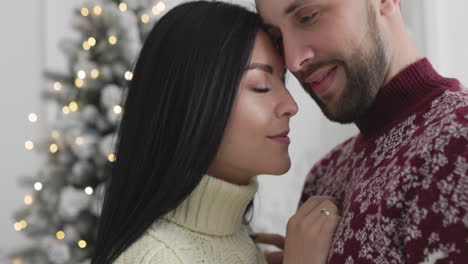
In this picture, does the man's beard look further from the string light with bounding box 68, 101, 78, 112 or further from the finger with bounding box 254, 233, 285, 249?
the string light with bounding box 68, 101, 78, 112

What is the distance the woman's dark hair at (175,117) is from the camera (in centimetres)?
115

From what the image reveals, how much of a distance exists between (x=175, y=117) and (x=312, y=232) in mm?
390

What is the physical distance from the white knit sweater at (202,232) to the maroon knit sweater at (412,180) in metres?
0.30

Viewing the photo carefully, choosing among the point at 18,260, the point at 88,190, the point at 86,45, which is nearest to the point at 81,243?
the point at 88,190

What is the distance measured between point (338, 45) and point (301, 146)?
5.26ft

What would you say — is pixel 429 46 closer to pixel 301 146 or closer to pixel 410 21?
pixel 410 21

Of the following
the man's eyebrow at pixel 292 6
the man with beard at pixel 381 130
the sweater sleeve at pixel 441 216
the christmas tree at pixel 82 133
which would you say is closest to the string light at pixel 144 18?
the christmas tree at pixel 82 133

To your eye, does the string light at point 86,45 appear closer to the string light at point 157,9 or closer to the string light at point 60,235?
the string light at point 157,9

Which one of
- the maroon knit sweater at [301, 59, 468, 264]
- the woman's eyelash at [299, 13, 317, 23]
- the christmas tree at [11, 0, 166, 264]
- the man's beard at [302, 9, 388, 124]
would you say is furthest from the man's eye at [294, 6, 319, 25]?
the christmas tree at [11, 0, 166, 264]

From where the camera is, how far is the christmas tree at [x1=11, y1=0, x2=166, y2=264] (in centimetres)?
187

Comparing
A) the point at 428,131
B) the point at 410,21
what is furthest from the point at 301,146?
the point at 428,131

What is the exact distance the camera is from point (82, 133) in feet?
6.13

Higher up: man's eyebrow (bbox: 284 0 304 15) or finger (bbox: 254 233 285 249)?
man's eyebrow (bbox: 284 0 304 15)

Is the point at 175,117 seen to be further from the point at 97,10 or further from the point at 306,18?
the point at 97,10
